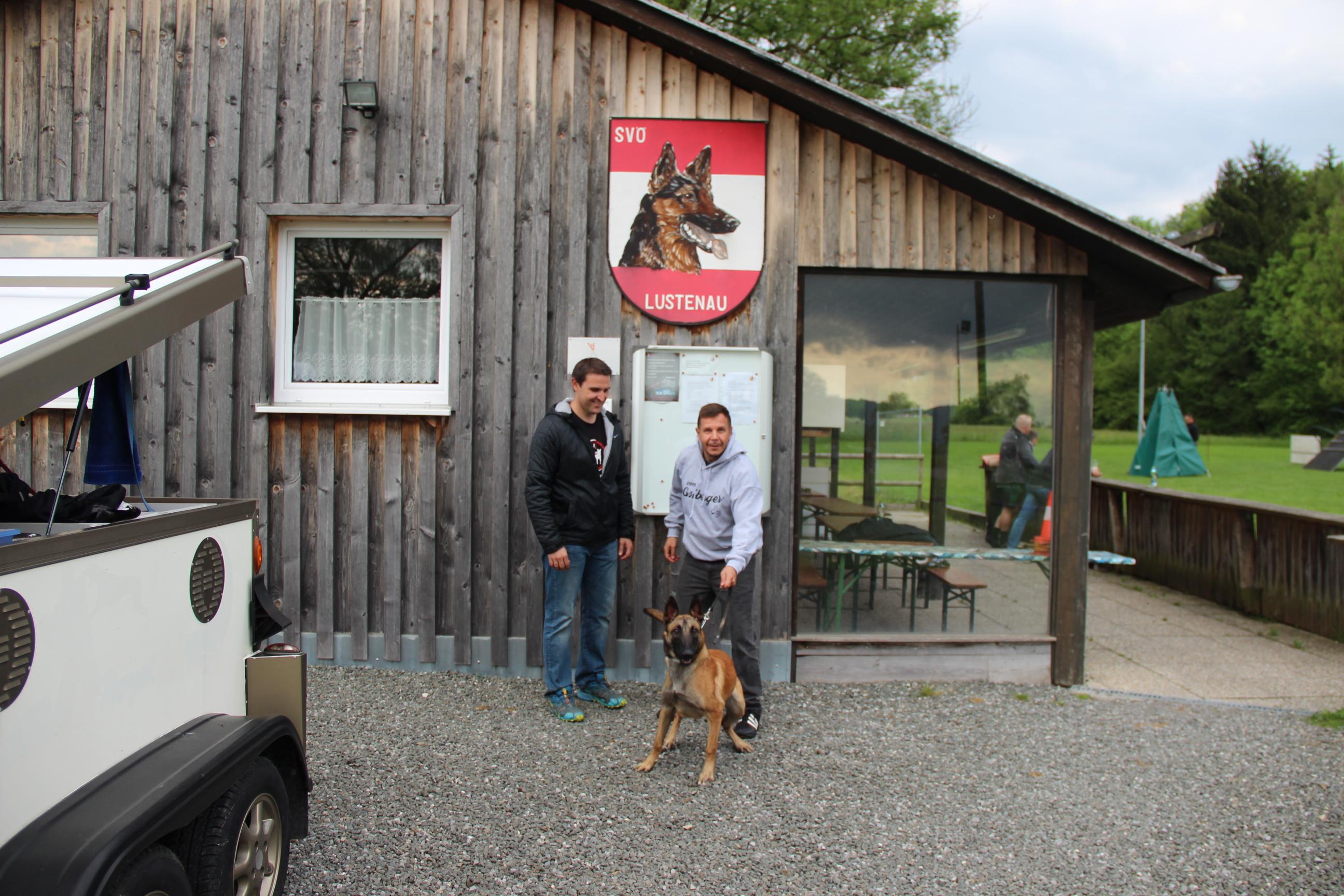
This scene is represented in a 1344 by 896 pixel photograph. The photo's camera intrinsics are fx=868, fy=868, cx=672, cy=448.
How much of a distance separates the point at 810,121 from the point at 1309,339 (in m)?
50.1

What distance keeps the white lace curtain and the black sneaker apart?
311cm

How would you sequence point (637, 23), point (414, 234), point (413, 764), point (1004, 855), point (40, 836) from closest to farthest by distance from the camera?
point (40, 836) → point (1004, 855) → point (413, 764) → point (637, 23) → point (414, 234)

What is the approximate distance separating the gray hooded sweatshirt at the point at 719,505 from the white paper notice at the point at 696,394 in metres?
0.70

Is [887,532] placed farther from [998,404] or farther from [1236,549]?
[1236,549]

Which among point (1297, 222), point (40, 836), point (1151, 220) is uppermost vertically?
point (1151, 220)

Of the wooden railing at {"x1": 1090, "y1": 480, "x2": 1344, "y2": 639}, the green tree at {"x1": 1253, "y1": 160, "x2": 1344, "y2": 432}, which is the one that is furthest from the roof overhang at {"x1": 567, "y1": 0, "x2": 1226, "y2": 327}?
the green tree at {"x1": 1253, "y1": 160, "x2": 1344, "y2": 432}

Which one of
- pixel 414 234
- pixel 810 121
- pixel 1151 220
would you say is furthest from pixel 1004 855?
pixel 1151 220

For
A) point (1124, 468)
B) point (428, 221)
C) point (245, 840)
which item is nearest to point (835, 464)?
point (428, 221)

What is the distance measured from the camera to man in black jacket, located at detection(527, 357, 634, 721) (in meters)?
5.08

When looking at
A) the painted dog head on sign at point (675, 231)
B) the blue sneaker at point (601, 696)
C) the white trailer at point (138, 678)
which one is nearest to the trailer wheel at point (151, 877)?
the white trailer at point (138, 678)

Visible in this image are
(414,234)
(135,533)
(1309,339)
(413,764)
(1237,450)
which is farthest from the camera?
(1309,339)

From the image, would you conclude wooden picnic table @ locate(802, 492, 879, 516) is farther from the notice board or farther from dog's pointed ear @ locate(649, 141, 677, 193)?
dog's pointed ear @ locate(649, 141, 677, 193)

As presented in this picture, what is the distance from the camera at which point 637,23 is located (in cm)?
572

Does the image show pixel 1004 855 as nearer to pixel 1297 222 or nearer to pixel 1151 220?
pixel 1297 222
